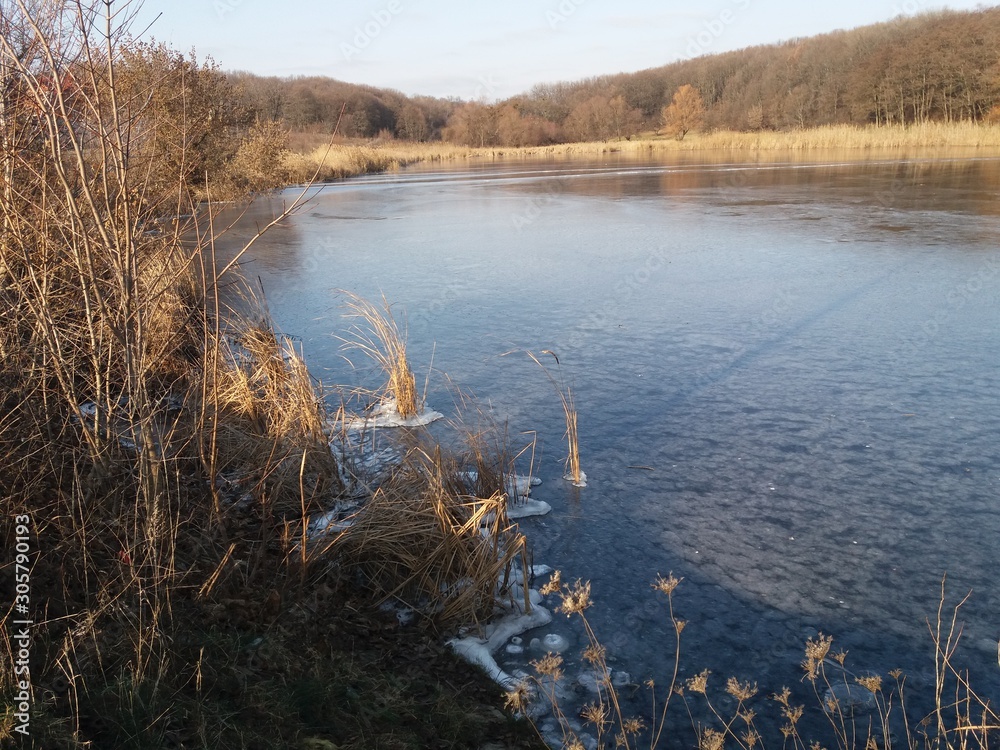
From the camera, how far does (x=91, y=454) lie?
9.26 ft

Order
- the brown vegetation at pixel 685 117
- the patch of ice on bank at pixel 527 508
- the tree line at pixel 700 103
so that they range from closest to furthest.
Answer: the patch of ice on bank at pixel 527 508 < the tree line at pixel 700 103 < the brown vegetation at pixel 685 117

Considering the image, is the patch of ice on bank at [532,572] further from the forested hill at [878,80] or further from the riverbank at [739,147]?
the forested hill at [878,80]

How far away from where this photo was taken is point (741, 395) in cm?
533

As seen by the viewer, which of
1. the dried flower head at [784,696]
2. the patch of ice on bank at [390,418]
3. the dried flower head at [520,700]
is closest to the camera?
the dried flower head at [784,696]

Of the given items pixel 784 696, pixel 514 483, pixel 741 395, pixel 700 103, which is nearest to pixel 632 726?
pixel 784 696

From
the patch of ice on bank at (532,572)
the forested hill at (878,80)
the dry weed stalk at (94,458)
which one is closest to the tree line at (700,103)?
the forested hill at (878,80)

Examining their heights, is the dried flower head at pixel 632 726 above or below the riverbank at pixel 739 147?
below

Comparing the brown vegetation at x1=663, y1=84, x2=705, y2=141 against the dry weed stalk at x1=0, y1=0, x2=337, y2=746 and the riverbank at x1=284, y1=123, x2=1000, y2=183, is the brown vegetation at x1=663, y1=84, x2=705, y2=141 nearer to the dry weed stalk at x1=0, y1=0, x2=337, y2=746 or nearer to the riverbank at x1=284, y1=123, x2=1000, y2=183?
the riverbank at x1=284, y1=123, x2=1000, y2=183

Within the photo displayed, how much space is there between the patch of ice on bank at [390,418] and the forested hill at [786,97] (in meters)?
14.5

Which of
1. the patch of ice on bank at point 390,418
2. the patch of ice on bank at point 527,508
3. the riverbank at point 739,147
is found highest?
the riverbank at point 739,147

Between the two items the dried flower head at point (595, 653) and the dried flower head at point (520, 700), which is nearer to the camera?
the dried flower head at point (595, 653)

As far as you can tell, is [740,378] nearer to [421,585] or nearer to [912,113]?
[421,585]

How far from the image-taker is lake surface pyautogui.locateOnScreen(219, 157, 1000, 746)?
10.2ft
